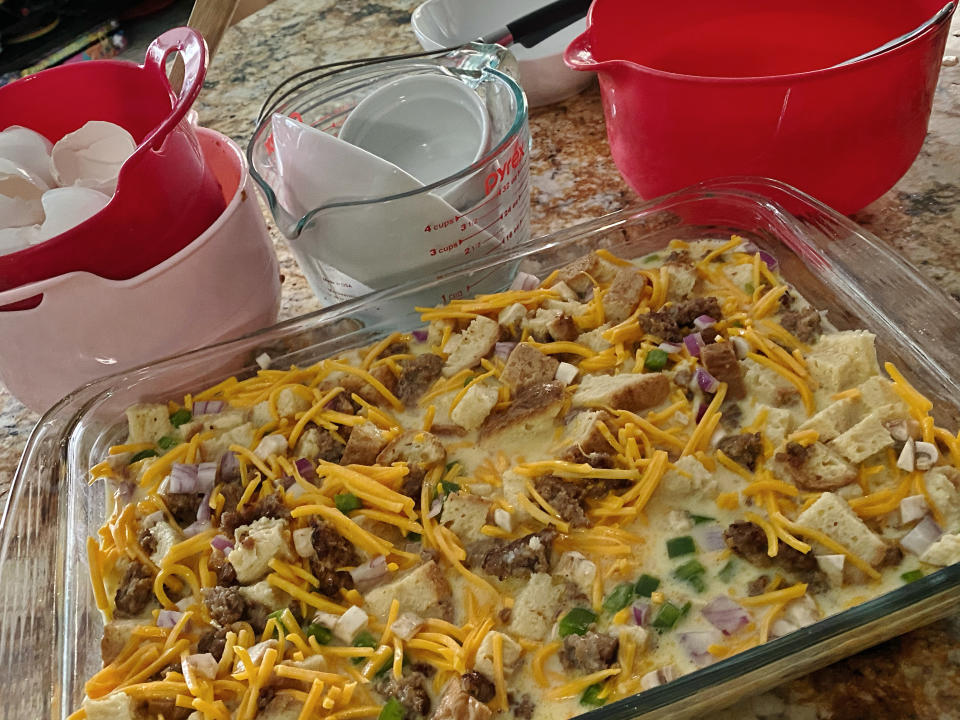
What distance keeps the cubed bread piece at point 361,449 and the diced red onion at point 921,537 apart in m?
0.67

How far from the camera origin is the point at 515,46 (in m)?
2.04

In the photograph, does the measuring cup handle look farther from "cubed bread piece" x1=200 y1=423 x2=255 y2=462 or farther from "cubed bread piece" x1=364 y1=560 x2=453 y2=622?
"cubed bread piece" x1=364 y1=560 x2=453 y2=622

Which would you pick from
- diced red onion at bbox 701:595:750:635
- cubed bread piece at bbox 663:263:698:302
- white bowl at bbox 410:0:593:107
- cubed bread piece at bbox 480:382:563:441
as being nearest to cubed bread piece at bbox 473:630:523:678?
diced red onion at bbox 701:595:750:635

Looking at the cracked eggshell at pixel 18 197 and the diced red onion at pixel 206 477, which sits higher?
the cracked eggshell at pixel 18 197

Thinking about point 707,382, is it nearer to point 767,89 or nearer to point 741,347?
point 741,347

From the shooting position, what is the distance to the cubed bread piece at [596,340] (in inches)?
52.9

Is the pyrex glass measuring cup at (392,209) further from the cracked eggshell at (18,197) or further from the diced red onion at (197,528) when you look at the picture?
the diced red onion at (197,528)

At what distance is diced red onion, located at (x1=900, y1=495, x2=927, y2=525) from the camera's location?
1040 mm

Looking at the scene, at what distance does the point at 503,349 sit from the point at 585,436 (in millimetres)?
244

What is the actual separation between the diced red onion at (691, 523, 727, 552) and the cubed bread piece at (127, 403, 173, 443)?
0.78 m

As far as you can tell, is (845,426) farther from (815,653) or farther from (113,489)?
(113,489)

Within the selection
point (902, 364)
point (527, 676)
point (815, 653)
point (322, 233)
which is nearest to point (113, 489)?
point (322, 233)

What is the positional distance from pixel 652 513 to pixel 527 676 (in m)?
0.26

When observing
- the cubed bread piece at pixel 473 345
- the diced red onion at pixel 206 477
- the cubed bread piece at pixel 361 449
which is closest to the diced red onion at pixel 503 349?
the cubed bread piece at pixel 473 345
